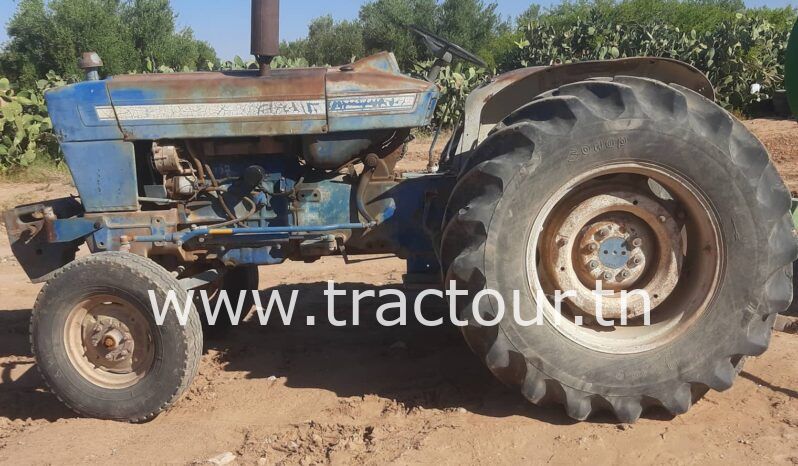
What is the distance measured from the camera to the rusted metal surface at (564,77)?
4039mm

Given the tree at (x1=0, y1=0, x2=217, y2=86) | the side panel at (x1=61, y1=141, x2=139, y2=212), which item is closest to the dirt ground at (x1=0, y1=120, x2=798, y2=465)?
the side panel at (x1=61, y1=141, x2=139, y2=212)

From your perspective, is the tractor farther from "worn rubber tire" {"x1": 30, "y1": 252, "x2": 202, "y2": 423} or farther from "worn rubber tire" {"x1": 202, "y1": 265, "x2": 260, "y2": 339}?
"worn rubber tire" {"x1": 202, "y1": 265, "x2": 260, "y2": 339}

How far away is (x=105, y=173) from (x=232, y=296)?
1477 mm

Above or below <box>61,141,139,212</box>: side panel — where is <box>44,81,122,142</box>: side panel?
above

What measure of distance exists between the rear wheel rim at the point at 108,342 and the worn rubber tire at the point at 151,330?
4 centimetres

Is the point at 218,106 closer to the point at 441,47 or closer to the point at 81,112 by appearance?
the point at 81,112

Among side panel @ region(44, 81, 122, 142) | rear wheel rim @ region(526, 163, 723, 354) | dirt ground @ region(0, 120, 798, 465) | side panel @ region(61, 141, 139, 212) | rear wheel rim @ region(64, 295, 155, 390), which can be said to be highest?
side panel @ region(44, 81, 122, 142)

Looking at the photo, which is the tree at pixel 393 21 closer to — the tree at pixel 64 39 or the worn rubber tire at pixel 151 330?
the tree at pixel 64 39

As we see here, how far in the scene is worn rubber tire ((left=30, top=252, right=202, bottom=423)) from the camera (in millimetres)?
3836

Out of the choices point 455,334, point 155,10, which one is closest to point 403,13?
point 155,10

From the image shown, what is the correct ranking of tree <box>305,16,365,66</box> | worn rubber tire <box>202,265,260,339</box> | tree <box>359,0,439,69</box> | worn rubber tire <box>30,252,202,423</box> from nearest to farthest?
worn rubber tire <box>30,252,202,423</box>, worn rubber tire <box>202,265,260,339</box>, tree <box>359,0,439,69</box>, tree <box>305,16,365,66</box>

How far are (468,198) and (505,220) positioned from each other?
0.21m

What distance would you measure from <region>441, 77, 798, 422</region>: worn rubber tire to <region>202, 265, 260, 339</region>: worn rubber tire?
228cm

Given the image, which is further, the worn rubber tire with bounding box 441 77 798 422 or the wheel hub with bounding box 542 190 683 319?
the wheel hub with bounding box 542 190 683 319
